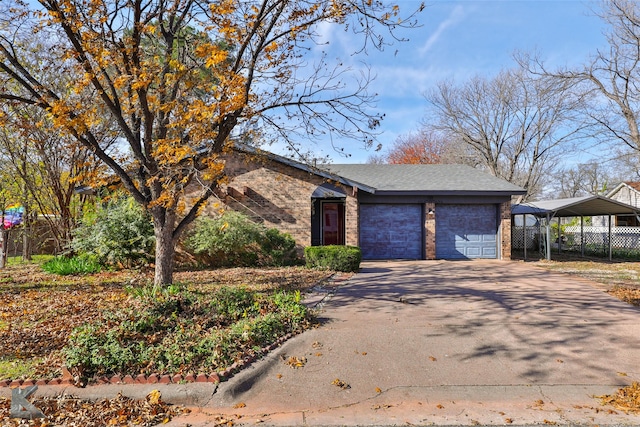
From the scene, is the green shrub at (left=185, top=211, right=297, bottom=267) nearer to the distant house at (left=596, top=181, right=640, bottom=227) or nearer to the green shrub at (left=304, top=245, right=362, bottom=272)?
the green shrub at (left=304, top=245, right=362, bottom=272)

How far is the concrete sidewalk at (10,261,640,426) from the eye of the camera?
3.84m

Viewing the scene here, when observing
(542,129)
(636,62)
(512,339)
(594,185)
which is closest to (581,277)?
(512,339)

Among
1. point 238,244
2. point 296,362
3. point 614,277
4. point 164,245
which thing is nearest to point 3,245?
point 238,244

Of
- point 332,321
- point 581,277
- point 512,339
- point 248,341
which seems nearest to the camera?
point 248,341

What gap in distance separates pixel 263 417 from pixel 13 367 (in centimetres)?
306

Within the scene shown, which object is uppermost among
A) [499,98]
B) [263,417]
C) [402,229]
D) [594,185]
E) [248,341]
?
[499,98]

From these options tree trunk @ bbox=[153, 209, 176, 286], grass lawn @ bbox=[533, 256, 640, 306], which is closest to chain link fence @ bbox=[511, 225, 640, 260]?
grass lawn @ bbox=[533, 256, 640, 306]

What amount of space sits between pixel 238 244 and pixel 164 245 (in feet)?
17.1

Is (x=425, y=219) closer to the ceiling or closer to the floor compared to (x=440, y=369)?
closer to the ceiling

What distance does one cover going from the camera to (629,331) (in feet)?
19.7

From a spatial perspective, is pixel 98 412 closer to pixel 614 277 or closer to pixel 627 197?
pixel 614 277

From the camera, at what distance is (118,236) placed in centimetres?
1186

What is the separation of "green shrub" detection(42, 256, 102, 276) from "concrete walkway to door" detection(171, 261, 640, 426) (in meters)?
7.74

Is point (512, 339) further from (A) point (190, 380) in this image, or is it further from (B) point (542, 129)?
(B) point (542, 129)
